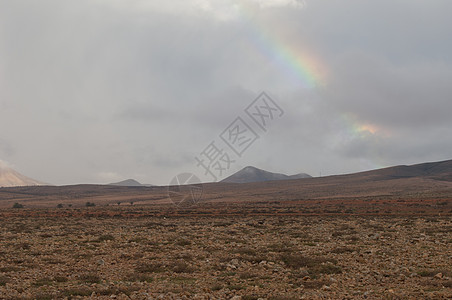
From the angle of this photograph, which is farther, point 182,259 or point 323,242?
point 323,242

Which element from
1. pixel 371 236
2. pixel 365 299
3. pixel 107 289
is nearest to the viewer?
pixel 365 299

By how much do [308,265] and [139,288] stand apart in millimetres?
7199

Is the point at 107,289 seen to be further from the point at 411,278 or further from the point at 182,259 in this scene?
the point at 411,278

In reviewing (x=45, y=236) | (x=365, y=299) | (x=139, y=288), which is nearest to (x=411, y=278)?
(x=365, y=299)

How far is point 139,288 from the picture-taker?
12539 millimetres

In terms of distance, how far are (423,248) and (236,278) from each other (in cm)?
1111

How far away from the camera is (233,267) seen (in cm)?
1581

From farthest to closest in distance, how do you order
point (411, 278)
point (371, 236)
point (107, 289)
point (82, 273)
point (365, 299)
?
point (371, 236), point (82, 273), point (411, 278), point (107, 289), point (365, 299)

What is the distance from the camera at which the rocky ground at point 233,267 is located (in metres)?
11.7

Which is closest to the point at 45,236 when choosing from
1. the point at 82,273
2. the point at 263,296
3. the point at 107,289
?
the point at 82,273

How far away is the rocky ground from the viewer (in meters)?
11.7

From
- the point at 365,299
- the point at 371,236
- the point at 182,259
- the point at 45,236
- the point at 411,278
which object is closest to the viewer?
the point at 365,299

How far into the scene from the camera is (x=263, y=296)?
36.4 ft

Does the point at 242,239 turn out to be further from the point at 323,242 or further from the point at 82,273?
the point at 82,273
